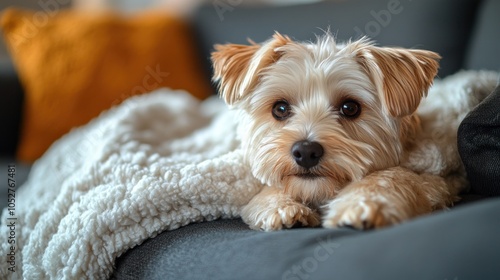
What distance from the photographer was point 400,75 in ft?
5.18

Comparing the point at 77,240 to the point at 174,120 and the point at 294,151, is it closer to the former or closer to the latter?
the point at 294,151

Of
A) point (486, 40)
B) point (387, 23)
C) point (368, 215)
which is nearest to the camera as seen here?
point (368, 215)

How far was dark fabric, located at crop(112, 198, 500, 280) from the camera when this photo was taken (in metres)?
1.15

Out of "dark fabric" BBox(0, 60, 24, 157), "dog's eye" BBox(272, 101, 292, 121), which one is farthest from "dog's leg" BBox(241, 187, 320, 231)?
"dark fabric" BBox(0, 60, 24, 157)

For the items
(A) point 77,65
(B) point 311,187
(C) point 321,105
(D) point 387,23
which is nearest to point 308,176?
(B) point 311,187

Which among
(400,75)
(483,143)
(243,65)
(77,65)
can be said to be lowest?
(483,143)

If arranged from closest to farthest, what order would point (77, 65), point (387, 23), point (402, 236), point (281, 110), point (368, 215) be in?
point (402, 236) → point (368, 215) → point (281, 110) → point (387, 23) → point (77, 65)

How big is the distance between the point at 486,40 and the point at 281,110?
3.67 feet

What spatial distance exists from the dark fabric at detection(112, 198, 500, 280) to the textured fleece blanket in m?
0.20

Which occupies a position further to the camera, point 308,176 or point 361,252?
point 308,176

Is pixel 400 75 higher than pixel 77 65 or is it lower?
lower

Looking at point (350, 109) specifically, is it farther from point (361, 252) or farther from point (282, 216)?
point (361, 252)

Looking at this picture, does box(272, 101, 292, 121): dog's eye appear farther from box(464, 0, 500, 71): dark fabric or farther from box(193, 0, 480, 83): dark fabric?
box(464, 0, 500, 71): dark fabric

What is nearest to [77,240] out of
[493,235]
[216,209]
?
[216,209]
